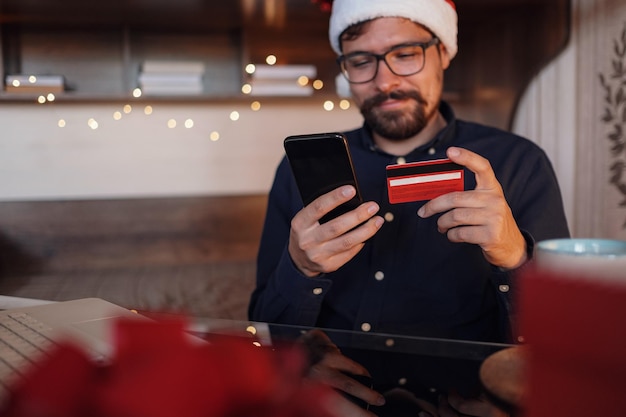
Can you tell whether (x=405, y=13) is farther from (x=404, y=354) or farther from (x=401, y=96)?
(x=404, y=354)

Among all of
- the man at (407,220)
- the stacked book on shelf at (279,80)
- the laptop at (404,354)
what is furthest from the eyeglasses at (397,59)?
the stacked book on shelf at (279,80)

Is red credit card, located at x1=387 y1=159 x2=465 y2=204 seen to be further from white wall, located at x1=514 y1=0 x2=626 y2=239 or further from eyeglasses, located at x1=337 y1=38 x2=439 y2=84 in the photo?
white wall, located at x1=514 y1=0 x2=626 y2=239

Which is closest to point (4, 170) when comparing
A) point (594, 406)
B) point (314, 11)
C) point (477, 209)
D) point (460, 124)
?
point (314, 11)

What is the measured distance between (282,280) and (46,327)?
0.46 meters

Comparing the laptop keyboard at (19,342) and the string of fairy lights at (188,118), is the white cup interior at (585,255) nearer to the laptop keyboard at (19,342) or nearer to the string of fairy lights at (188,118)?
the laptop keyboard at (19,342)

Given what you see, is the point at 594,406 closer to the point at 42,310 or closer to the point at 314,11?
the point at 42,310

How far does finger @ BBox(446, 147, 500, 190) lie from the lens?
858 millimetres

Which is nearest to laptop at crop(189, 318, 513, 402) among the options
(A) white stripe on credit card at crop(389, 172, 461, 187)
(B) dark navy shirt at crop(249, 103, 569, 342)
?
(A) white stripe on credit card at crop(389, 172, 461, 187)

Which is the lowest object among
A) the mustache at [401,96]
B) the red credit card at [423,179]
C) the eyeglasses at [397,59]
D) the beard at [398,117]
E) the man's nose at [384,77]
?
the red credit card at [423,179]

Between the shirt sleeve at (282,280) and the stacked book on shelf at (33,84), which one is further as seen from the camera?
the stacked book on shelf at (33,84)

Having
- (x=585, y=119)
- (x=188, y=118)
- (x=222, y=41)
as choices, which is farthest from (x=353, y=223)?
(x=222, y=41)

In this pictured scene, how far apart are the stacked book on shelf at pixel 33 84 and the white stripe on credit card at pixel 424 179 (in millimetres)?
1537

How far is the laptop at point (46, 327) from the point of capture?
0.54 metres

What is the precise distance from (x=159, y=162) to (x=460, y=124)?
120cm
